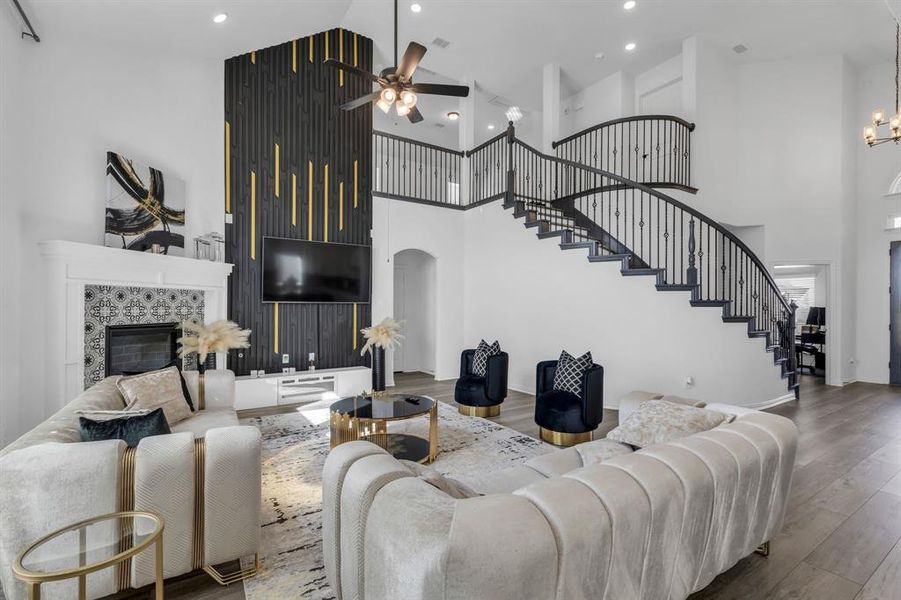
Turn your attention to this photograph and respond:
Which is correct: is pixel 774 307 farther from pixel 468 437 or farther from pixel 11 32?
pixel 11 32

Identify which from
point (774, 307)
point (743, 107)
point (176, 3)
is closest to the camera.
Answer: point (176, 3)

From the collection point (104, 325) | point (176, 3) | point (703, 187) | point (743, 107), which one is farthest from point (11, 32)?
point (743, 107)

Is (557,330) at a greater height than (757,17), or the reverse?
(757,17)

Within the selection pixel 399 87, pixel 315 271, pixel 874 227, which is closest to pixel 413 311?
pixel 315 271

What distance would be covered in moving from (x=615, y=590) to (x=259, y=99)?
6536mm

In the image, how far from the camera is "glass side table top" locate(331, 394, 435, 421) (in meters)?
3.34

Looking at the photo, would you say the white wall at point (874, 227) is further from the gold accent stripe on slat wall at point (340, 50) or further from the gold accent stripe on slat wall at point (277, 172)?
the gold accent stripe on slat wall at point (277, 172)

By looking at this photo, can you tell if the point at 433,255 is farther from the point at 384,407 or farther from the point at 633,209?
the point at 384,407

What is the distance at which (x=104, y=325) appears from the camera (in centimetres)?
408

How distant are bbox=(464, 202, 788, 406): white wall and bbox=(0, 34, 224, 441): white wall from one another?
4.42 m

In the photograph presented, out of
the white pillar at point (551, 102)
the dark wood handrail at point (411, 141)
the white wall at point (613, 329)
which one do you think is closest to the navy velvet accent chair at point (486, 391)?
the white wall at point (613, 329)

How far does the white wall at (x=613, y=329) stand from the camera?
490 cm

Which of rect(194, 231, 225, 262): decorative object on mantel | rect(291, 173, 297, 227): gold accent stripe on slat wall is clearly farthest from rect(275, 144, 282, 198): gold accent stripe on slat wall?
rect(194, 231, 225, 262): decorative object on mantel

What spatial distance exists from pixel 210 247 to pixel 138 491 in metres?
4.06
